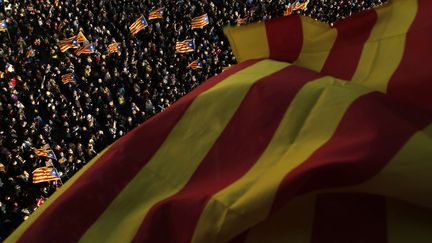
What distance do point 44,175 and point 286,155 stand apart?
35.5 feet

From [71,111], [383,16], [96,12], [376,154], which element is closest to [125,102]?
[71,111]

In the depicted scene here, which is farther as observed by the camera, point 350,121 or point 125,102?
point 125,102

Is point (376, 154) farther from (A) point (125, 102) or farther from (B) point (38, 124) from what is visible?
(A) point (125, 102)

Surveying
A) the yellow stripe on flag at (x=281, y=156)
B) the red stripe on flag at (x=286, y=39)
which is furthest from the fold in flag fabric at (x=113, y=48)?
the yellow stripe on flag at (x=281, y=156)

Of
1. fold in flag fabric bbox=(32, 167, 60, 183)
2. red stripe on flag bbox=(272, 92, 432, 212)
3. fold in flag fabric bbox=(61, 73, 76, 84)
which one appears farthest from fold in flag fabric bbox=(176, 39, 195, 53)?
red stripe on flag bbox=(272, 92, 432, 212)

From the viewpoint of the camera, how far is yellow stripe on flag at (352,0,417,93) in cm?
351

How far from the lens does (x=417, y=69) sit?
3.33 meters

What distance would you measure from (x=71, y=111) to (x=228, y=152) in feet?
43.2

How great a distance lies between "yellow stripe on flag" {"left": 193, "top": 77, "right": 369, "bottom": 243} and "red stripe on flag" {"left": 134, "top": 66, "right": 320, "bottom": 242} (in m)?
0.07

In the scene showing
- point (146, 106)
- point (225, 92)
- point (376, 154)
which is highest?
point (225, 92)

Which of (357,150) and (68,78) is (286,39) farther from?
(68,78)

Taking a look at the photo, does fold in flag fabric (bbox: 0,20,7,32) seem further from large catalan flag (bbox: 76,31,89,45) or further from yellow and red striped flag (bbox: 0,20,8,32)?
large catalan flag (bbox: 76,31,89,45)

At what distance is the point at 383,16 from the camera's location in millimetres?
3979

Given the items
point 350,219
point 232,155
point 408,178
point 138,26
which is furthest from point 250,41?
point 138,26
